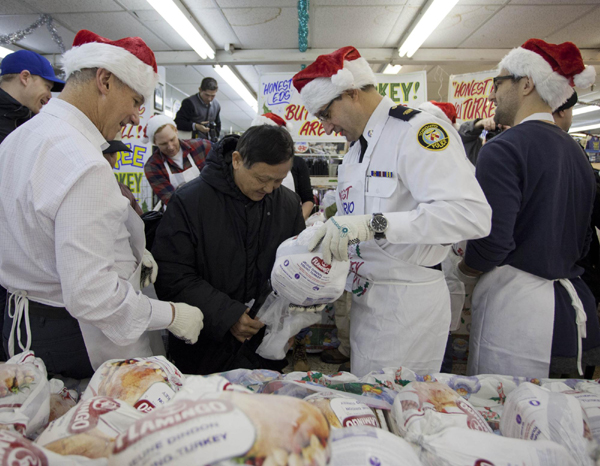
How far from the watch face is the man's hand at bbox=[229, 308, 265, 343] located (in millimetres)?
714

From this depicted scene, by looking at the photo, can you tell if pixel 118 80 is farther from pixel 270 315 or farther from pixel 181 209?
pixel 270 315

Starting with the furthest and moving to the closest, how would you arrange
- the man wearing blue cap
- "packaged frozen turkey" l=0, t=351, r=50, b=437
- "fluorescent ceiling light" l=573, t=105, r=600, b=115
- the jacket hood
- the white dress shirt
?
"fluorescent ceiling light" l=573, t=105, r=600, b=115
the man wearing blue cap
the jacket hood
the white dress shirt
"packaged frozen turkey" l=0, t=351, r=50, b=437

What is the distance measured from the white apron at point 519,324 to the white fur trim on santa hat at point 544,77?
2.68ft

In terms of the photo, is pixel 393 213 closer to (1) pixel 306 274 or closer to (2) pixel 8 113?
(1) pixel 306 274

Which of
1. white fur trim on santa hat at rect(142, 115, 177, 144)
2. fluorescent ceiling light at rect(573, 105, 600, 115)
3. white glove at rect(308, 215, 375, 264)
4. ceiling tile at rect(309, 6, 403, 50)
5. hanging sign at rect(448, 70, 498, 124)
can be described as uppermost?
fluorescent ceiling light at rect(573, 105, 600, 115)

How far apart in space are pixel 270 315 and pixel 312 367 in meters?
1.38

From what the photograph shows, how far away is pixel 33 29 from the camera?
5.16m

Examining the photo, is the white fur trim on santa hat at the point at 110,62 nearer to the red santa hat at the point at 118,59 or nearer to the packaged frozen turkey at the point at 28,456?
the red santa hat at the point at 118,59

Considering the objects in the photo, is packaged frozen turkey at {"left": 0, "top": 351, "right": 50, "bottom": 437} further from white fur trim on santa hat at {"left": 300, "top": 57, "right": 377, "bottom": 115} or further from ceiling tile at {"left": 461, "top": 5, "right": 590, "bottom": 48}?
ceiling tile at {"left": 461, "top": 5, "right": 590, "bottom": 48}

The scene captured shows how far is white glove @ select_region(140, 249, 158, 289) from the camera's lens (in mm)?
1492

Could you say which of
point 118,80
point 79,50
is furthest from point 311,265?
point 79,50

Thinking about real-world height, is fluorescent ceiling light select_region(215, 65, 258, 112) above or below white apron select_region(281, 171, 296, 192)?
above

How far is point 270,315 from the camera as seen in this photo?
1.66m

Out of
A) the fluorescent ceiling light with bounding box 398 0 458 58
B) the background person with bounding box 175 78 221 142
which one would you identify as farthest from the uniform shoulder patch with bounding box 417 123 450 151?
the background person with bounding box 175 78 221 142
